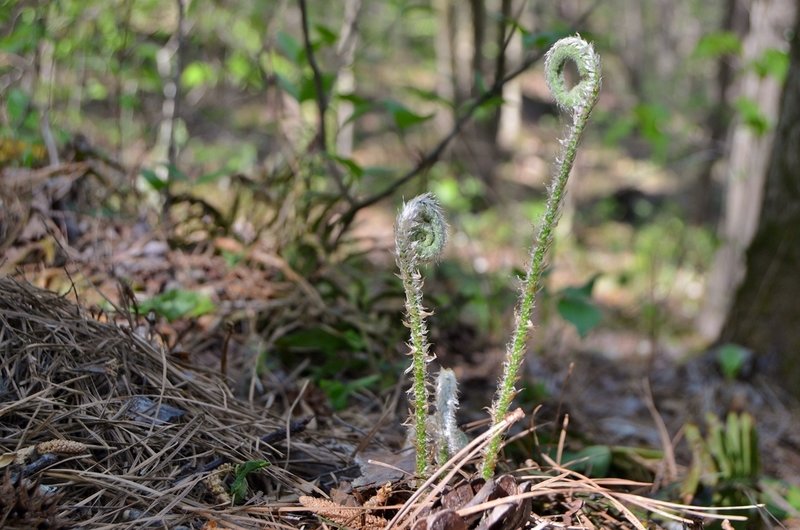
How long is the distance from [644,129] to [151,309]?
3418 millimetres

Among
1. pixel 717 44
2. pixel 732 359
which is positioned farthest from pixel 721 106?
pixel 732 359

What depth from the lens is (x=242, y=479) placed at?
1.44 metres

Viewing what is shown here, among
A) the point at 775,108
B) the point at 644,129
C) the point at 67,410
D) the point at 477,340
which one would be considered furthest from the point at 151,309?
the point at 775,108

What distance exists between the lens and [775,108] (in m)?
4.32

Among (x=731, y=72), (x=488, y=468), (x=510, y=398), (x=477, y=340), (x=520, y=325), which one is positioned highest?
(x=731, y=72)

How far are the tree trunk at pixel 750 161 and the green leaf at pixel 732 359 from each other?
0.53 metres

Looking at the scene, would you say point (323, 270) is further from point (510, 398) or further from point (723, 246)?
point (723, 246)

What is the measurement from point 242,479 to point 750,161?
4.28 metres

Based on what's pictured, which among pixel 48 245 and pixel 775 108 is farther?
pixel 775 108

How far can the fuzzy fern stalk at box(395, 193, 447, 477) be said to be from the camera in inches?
48.6

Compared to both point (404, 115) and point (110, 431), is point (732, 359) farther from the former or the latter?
point (110, 431)

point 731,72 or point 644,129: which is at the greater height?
point 731,72

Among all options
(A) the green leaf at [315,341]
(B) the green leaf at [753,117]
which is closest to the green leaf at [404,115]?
(A) the green leaf at [315,341]

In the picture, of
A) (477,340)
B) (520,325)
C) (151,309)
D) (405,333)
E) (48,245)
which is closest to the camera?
(520,325)
